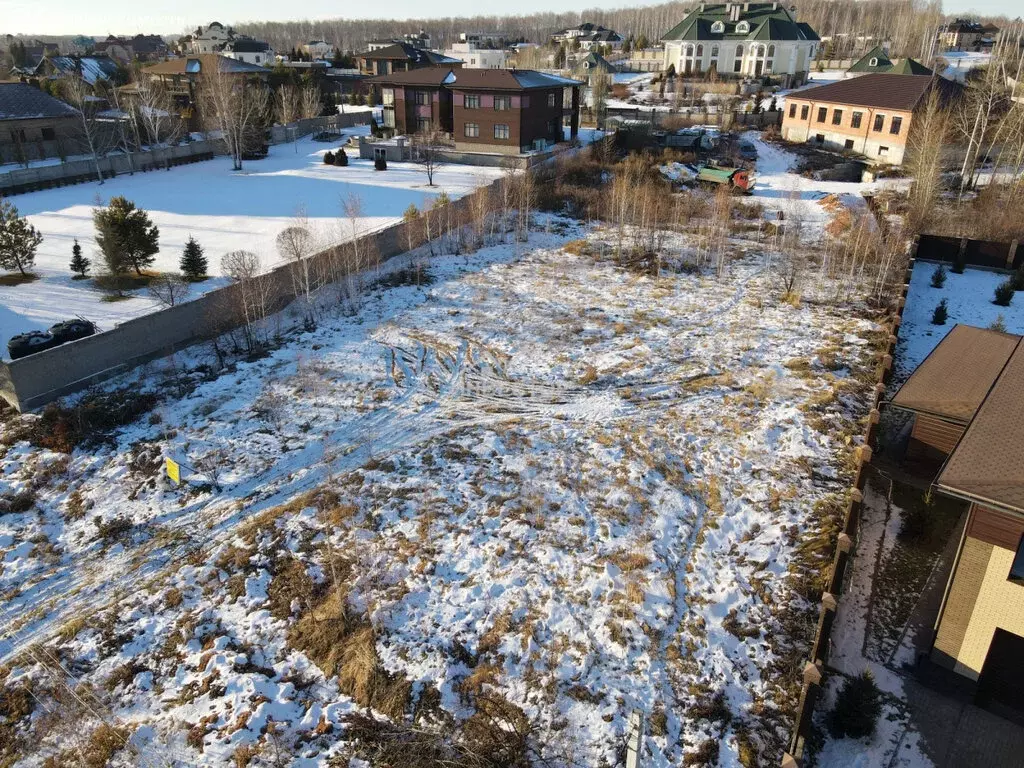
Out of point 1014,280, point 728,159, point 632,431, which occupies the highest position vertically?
point 728,159

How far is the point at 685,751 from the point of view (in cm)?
1005

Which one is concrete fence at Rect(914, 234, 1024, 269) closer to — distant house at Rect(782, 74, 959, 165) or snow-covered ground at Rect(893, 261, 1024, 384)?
snow-covered ground at Rect(893, 261, 1024, 384)

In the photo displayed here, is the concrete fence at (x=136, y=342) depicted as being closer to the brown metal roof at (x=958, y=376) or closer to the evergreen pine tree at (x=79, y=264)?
the evergreen pine tree at (x=79, y=264)

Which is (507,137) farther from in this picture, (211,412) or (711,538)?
(711,538)

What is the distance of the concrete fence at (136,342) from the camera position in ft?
59.5

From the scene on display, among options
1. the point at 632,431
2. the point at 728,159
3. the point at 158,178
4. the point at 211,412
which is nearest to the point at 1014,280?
the point at 632,431

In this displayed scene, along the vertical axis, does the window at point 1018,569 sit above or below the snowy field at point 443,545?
above

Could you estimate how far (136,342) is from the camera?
2027cm

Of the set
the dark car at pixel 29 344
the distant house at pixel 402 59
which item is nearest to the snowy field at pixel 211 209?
the dark car at pixel 29 344

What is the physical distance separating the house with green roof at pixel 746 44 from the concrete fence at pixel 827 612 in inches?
2826

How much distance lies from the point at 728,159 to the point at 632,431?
35.0 m

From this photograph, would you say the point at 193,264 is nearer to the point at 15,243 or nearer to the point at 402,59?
the point at 15,243

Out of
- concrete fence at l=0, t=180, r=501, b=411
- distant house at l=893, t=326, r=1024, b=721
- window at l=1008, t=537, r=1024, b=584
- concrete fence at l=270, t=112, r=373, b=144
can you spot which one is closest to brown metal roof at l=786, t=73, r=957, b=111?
concrete fence at l=270, t=112, r=373, b=144

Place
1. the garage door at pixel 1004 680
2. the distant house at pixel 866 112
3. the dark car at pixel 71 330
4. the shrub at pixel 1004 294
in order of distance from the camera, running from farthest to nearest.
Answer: the distant house at pixel 866 112, the shrub at pixel 1004 294, the dark car at pixel 71 330, the garage door at pixel 1004 680
